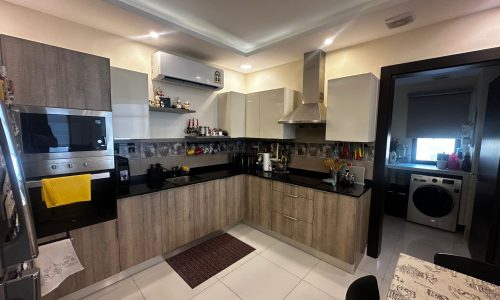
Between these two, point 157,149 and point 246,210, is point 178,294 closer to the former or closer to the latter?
point 246,210

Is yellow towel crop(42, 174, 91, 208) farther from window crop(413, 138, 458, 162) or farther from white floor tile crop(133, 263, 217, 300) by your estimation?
window crop(413, 138, 458, 162)

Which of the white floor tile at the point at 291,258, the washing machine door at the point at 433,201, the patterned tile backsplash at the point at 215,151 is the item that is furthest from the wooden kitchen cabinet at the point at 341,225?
the washing machine door at the point at 433,201

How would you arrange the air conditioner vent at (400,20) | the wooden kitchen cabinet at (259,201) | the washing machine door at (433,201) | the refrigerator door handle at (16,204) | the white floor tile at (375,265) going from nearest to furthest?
the refrigerator door handle at (16,204) → the air conditioner vent at (400,20) → the white floor tile at (375,265) → the wooden kitchen cabinet at (259,201) → the washing machine door at (433,201)

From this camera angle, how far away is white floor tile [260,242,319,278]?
7.06ft

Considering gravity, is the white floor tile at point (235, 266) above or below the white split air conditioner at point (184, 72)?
below

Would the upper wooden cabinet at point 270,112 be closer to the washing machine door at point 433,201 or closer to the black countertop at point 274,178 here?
the black countertop at point 274,178

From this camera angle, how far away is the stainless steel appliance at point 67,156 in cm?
140

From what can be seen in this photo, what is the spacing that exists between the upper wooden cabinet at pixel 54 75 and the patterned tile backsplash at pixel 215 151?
745 mm

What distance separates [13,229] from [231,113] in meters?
2.60

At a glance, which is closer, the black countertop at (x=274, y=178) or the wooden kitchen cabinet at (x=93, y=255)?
the wooden kitchen cabinet at (x=93, y=255)

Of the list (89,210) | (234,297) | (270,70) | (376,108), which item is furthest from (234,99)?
(234,297)

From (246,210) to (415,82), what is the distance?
375 cm

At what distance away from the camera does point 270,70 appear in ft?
10.6

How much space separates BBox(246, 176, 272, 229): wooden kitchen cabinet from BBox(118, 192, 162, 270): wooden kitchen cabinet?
1.25 meters
